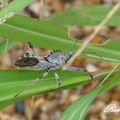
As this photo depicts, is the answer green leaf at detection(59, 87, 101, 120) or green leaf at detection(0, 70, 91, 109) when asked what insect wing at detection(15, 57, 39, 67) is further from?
green leaf at detection(59, 87, 101, 120)

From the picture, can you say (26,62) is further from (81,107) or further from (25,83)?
(81,107)

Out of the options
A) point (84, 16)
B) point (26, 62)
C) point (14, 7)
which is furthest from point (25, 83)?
point (84, 16)

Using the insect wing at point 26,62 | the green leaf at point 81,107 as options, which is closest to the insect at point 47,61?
the insect wing at point 26,62

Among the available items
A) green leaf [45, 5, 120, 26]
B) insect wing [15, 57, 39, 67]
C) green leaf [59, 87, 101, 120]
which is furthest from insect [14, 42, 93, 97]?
green leaf [45, 5, 120, 26]

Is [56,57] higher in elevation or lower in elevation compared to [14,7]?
lower

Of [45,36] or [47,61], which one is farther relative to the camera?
[47,61]

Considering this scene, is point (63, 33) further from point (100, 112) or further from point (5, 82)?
point (100, 112)

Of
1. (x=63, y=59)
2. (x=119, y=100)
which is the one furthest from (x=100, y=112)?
(x=63, y=59)
